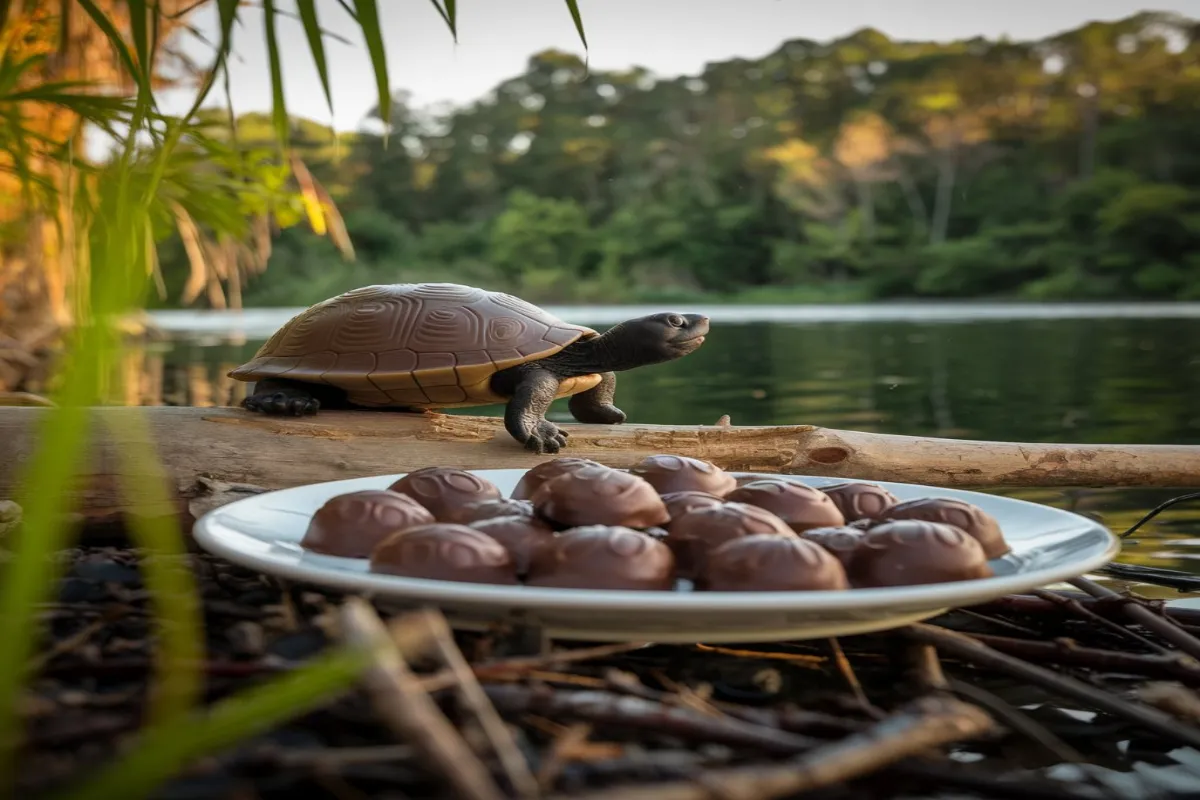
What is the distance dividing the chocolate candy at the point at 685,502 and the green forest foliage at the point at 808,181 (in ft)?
85.7

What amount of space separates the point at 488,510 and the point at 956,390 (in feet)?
15.9

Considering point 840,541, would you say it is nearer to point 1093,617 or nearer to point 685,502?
point 685,502

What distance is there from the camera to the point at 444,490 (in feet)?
3.09

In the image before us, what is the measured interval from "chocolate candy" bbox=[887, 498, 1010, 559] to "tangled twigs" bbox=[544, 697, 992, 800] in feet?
1.03

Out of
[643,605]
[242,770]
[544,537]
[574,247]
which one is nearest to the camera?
[242,770]

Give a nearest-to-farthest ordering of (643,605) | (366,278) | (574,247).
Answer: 1. (643,605)
2. (366,278)
3. (574,247)

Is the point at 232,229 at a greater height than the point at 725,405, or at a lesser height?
greater

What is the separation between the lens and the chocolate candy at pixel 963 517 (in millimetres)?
866

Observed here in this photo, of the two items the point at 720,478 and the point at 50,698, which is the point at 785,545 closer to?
the point at 720,478

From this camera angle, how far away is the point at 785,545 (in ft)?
2.39

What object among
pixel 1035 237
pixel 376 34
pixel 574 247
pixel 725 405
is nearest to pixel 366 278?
pixel 574 247

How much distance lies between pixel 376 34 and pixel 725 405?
12.0ft

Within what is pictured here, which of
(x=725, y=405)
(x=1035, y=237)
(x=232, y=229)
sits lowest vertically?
(x=725, y=405)

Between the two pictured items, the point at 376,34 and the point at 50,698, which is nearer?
the point at 50,698
